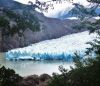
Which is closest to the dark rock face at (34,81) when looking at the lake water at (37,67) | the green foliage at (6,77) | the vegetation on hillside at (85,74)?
the green foliage at (6,77)

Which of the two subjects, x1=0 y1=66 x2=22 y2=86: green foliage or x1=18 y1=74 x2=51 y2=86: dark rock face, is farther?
x1=18 y1=74 x2=51 y2=86: dark rock face

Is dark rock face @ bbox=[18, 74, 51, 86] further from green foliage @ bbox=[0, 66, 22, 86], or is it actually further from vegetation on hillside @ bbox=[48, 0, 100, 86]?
vegetation on hillside @ bbox=[48, 0, 100, 86]

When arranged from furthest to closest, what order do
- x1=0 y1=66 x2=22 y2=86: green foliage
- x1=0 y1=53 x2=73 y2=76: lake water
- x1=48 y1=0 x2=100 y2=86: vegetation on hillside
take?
x1=0 y1=53 x2=73 y2=76: lake water → x1=0 y1=66 x2=22 y2=86: green foliage → x1=48 y1=0 x2=100 y2=86: vegetation on hillside

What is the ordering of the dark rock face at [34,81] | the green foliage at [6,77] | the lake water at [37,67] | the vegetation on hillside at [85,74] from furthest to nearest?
the lake water at [37,67]
the dark rock face at [34,81]
the green foliage at [6,77]
the vegetation on hillside at [85,74]

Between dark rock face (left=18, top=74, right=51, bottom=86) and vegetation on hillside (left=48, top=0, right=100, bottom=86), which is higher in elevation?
vegetation on hillside (left=48, top=0, right=100, bottom=86)

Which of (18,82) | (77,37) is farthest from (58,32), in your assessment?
(18,82)

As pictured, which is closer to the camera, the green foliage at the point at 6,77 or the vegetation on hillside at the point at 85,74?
the vegetation on hillside at the point at 85,74

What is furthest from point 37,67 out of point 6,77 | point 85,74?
point 85,74

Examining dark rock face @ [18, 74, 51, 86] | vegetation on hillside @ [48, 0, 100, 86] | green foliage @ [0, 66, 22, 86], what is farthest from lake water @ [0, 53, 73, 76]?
vegetation on hillside @ [48, 0, 100, 86]

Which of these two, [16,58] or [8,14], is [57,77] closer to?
[8,14]

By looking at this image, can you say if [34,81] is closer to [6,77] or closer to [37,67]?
[6,77]

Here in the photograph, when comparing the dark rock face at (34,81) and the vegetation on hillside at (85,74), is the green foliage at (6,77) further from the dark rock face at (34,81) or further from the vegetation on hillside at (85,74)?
the vegetation on hillside at (85,74)
